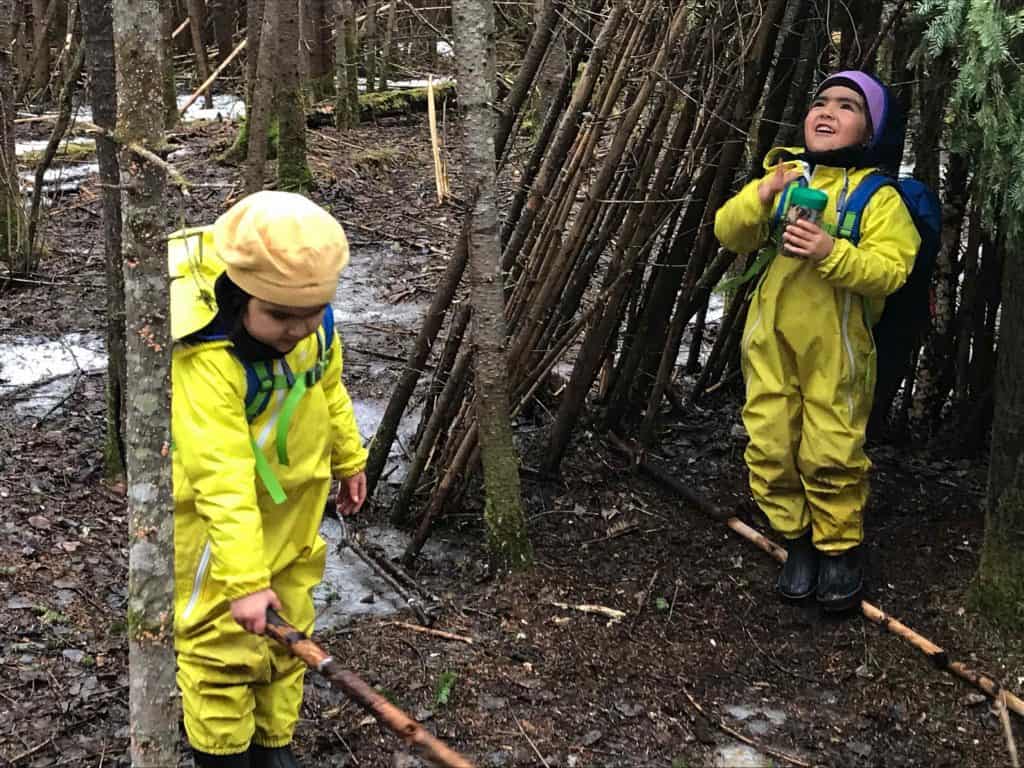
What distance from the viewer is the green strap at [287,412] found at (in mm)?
2268

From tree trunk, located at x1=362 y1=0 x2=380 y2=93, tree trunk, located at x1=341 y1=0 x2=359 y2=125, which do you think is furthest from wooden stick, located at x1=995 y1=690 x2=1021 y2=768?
tree trunk, located at x1=362 y1=0 x2=380 y2=93

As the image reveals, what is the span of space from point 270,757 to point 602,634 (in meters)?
1.02

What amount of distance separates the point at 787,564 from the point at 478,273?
1.31 meters

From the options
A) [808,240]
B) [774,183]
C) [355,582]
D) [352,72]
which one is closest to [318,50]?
[352,72]

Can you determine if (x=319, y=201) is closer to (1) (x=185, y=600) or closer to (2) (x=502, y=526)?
(2) (x=502, y=526)

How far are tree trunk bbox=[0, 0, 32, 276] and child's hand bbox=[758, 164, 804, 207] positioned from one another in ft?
15.3

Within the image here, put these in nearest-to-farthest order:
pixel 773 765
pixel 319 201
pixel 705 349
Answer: pixel 773 765 → pixel 705 349 → pixel 319 201

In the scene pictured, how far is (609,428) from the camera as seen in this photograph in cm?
428

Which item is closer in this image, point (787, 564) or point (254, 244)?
point (254, 244)

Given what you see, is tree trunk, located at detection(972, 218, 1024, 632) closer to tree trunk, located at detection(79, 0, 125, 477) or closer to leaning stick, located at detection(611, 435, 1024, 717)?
leaning stick, located at detection(611, 435, 1024, 717)

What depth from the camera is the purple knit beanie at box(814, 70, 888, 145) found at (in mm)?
2939

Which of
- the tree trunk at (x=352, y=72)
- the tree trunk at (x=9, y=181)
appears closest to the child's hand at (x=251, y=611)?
the tree trunk at (x=9, y=181)

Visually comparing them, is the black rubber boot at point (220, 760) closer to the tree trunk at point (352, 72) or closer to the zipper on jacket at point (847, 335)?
the zipper on jacket at point (847, 335)

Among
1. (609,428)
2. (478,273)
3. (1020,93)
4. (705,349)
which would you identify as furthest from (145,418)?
(705,349)
